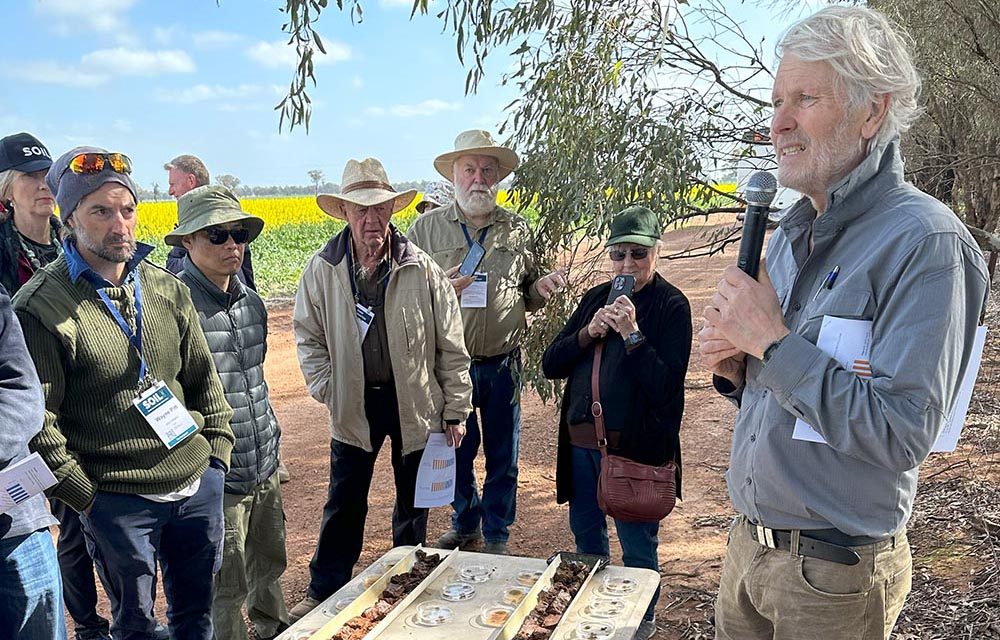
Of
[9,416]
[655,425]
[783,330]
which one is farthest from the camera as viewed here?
[655,425]

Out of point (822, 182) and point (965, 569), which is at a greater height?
point (822, 182)

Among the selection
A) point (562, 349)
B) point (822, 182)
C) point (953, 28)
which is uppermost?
point (953, 28)

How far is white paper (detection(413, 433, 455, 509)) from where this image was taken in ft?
13.3

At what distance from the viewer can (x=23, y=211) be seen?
411 centimetres

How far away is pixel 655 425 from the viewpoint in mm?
3664

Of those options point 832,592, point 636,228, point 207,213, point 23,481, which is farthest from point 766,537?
point 207,213

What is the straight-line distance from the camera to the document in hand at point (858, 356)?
1690 mm

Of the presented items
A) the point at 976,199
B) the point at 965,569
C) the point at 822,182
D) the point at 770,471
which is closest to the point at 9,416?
the point at 770,471

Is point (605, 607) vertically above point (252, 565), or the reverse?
point (605, 607)

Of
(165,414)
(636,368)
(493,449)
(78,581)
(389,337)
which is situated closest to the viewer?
(165,414)

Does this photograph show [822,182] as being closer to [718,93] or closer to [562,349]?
[562,349]

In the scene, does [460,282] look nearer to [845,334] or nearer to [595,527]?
[595,527]

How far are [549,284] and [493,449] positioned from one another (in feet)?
3.66

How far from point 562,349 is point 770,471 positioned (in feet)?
6.64
